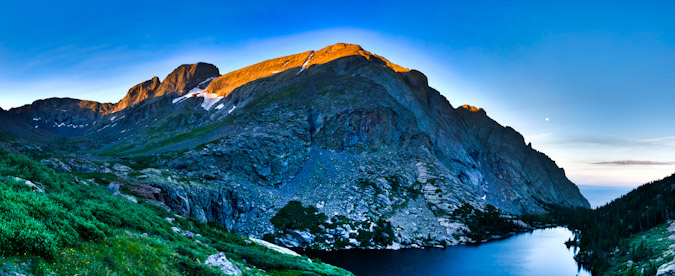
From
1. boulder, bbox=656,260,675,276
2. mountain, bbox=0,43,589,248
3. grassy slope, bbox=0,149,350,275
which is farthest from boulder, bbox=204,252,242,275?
boulder, bbox=656,260,675,276

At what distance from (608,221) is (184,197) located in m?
151

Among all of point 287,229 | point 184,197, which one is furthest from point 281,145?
point 184,197

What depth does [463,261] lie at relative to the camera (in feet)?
289

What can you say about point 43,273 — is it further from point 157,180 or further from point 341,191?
point 341,191

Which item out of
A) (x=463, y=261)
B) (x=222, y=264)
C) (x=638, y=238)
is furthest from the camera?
(x=638, y=238)

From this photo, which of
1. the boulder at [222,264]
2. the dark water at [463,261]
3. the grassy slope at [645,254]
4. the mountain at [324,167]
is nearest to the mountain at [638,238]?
the grassy slope at [645,254]

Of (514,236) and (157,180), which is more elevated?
(157,180)

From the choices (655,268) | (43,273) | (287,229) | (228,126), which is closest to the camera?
(43,273)

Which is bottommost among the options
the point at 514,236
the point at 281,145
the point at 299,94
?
the point at 514,236

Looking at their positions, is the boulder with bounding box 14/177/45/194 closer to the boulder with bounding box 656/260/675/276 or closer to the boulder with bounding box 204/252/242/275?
the boulder with bounding box 204/252/242/275

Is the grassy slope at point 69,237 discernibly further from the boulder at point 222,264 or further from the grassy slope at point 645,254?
the grassy slope at point 645,254

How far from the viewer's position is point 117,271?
14.6m

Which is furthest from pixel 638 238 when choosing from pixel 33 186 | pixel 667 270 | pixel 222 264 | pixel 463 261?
pixel 33 186

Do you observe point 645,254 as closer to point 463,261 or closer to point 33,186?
point 463,261
